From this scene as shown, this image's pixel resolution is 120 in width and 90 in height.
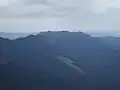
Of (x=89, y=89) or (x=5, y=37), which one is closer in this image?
(x=5, y=37)

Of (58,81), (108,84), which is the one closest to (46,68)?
(58,81)

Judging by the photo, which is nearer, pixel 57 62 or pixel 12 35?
pixel 12 35

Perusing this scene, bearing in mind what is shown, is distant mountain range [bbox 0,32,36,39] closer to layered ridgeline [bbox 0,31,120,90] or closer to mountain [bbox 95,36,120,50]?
layered ridgeline [bbox 0,31,120,90]

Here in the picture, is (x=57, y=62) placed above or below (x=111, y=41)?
below

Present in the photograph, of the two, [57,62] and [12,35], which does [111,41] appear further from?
[12,35]

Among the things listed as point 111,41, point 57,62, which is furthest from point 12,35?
point 111,41

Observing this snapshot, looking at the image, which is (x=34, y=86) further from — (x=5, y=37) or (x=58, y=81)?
(x=5, y=37)

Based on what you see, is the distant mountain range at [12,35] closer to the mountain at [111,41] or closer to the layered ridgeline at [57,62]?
the layered ridgeline at [57,62]
